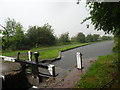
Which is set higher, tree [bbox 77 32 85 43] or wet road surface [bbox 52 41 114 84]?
tree [bbox 77 32 85 43]

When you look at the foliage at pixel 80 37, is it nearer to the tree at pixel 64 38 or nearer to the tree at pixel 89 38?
the tree at pixel 89 38

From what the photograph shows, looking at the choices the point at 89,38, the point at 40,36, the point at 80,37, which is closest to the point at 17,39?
the point at 40,36

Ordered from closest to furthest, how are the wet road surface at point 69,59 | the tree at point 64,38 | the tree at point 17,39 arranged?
the wet road surface at point 69,59, the tree at point 17,39, the tree at point 64,38

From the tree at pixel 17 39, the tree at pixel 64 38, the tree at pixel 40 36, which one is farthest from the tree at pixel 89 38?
the tree at pixel 17 39

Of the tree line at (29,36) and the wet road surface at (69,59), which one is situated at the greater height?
the tree line at (29,36)

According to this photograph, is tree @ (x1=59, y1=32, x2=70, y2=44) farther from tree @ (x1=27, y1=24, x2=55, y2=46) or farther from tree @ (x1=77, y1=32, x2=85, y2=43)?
tree @ (x1=77, y1=32, x2=85, y2=43)

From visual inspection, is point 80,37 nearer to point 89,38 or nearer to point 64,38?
point 89,38

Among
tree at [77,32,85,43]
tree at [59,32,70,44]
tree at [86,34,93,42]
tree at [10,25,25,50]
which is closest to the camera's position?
tree at [10,25,25,50]

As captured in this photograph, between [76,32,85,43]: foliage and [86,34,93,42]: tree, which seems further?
[86,34,93,42]: tree

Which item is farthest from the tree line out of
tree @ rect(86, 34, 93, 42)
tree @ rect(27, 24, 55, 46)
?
tree @ rect(86, 34, 93, 42)

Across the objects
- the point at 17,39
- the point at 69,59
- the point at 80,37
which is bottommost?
the point at 69,59

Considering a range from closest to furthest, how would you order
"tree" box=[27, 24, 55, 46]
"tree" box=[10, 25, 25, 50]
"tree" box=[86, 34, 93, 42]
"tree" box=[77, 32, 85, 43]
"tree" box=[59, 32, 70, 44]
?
"tree" box=[10, 25, 25, 50]
"tree" box=[27, 24, 55, 46]
"tree" box=[59, 32, 70, 44]
"tree" box=[77, 32, 85, 43]
"tree" box=[86, 34, 93, 42]

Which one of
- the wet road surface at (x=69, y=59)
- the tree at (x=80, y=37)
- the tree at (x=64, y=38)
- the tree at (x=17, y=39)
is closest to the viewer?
the wet road surface at (x=69, y=59)

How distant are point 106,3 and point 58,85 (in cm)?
398
